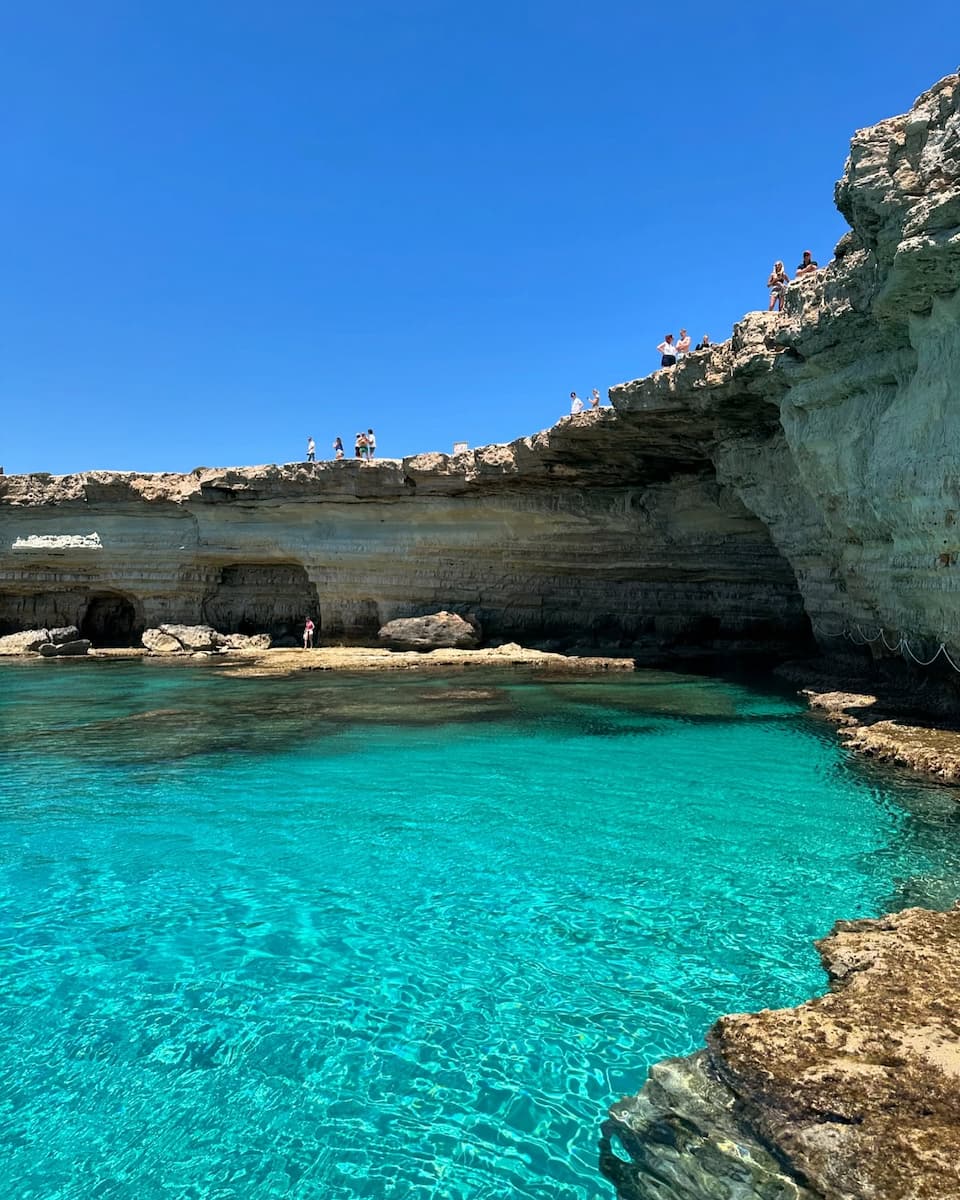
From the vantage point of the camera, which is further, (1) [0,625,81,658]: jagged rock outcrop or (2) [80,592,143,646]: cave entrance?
(2) [80,592,143,646]: cave entrance

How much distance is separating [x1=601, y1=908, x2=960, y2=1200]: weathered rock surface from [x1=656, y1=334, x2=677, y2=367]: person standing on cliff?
13.1 m

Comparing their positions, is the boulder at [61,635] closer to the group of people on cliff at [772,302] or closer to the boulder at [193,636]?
the boulder at [193,636]

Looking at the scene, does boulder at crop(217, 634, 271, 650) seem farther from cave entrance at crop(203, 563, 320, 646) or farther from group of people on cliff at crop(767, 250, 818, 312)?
group of people on cliff at crop(767, 250, 818, 312)

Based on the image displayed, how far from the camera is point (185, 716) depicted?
12812mm

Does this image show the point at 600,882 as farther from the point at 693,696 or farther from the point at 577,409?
the point at 577,409

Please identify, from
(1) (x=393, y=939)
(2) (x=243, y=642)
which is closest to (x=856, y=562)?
(1) (x=393, y=939)

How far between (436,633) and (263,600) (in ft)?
25.0

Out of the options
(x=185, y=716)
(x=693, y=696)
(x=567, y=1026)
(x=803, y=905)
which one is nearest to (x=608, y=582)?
(x=693, y=696)

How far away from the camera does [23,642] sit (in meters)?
23.9

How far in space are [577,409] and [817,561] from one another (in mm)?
5971

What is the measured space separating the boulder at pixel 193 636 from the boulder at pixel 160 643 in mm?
106

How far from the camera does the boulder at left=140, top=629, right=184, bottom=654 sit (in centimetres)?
2338

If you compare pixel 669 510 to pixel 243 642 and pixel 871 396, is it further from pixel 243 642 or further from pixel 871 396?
pixel 243 642

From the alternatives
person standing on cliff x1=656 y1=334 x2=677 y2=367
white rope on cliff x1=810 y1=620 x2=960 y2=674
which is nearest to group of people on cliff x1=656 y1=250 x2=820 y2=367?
person standing on cliff x1=656 y1=334 x2=677 y2=367
